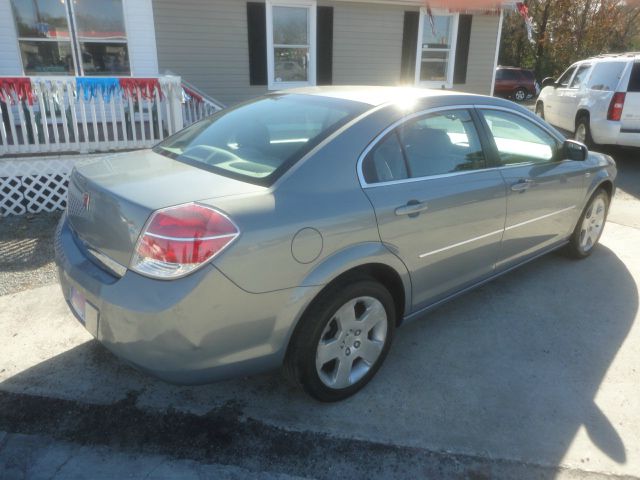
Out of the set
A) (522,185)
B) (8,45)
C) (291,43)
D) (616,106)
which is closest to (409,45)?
(291,43)

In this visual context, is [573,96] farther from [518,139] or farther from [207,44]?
[518,139]

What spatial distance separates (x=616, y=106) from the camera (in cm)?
839

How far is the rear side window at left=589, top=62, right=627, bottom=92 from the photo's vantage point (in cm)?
850

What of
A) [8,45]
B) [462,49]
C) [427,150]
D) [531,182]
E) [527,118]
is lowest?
[531,182]

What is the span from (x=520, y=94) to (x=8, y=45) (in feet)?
69.1

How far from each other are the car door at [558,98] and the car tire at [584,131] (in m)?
1.00

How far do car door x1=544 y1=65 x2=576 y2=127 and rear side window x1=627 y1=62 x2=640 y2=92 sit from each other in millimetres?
2371

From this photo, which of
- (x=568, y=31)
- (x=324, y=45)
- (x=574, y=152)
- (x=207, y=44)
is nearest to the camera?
(x=574, y=152)

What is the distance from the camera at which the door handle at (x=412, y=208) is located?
2682 millimetres

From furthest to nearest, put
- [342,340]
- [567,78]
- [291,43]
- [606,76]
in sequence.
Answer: [567,78], [291,43], [606,76], [342,340]

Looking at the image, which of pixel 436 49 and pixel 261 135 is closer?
pixel 261 135

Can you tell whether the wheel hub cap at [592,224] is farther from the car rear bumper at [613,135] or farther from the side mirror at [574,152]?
the car rear bumper at [613,135]

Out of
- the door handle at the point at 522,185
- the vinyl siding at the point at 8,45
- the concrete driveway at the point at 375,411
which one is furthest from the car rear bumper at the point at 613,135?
the vinyl siding at the point at 8,45

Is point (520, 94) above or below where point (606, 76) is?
below
